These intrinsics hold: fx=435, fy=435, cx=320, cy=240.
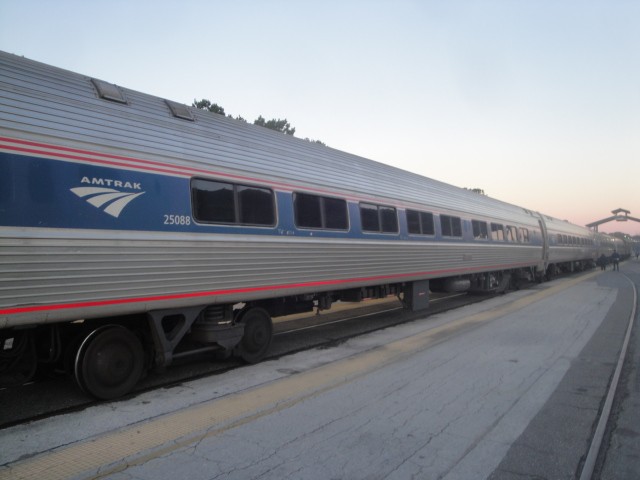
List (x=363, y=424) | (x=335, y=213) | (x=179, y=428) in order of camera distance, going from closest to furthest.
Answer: (x=179, y=428), (x=363, y=424), (x=335, y=213)

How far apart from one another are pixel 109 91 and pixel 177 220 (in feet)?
5.58

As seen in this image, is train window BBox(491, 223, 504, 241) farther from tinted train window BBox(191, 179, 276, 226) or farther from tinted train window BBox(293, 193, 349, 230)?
tinted train window BBox(191, 179, 276, 226)

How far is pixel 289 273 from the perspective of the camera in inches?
273

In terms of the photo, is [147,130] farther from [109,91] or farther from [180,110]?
[180,110]

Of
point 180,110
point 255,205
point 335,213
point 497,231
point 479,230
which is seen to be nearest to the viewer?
point 180,110

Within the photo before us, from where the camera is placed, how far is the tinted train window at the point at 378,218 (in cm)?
898

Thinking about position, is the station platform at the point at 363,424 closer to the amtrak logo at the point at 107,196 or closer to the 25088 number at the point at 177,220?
the 25088 number at the point at 177,220

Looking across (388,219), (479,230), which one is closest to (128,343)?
(388,219)

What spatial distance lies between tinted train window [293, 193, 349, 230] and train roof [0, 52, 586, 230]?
248 millimetres

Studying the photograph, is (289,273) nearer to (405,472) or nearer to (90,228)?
(90,228)

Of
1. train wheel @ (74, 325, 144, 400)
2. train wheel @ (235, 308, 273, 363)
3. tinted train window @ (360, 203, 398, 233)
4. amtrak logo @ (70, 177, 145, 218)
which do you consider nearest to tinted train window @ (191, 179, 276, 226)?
amtrak logo @ (70, 177, 145, 218)

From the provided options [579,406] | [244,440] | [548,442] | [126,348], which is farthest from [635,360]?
[126,348]

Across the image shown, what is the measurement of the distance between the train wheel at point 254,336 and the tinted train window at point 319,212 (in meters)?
1.63

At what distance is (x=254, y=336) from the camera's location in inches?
255
